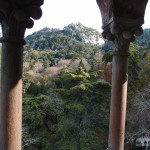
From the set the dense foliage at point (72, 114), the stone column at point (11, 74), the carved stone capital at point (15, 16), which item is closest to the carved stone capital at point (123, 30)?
the carved stone capital at point (15, 16)

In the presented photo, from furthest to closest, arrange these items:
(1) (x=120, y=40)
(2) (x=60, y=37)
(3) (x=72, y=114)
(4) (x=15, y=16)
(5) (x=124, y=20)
A: 1. (2) (x=60, y=37)
2. (3) (x=72, y=114)
3. (1) (x=120, y=40)
4. (5) (x=124, y=20)
5. (4) (x=15, y=16)

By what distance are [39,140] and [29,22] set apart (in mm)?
13161

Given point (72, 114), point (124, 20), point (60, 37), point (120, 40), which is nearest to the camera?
point (124, 20)

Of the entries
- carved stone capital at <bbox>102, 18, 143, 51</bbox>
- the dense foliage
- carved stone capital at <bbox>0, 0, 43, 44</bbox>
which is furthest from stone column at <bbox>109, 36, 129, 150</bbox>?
the dense foliage

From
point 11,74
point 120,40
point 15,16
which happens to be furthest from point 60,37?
point 11,74

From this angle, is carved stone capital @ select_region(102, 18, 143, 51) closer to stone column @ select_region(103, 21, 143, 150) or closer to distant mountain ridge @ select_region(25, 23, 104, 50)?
stone column @ select_region(103, 21, 143, 150)

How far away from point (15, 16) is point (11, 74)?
27.7 inches

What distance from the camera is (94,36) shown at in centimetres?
9656

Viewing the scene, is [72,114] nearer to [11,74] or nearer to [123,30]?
[123,30]

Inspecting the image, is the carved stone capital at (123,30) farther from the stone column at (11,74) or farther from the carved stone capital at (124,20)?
the stone column at (11,74)

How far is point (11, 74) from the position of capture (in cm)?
248

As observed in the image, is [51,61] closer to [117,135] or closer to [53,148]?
[53,148]

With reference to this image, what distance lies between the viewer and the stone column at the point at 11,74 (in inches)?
97.0

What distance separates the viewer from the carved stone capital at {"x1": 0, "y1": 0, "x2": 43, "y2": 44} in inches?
97.5
